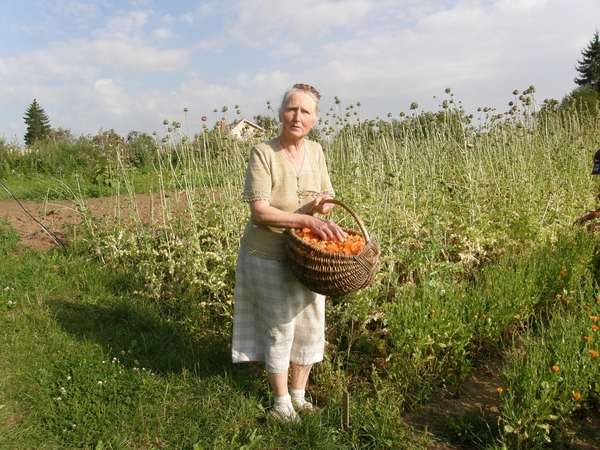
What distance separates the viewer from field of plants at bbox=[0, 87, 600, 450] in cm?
236

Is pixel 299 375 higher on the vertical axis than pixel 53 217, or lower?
lower

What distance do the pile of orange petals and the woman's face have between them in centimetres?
48

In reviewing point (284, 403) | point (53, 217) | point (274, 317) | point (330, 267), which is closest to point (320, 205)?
point (330, 267)

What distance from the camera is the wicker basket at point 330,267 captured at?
6.77 feet

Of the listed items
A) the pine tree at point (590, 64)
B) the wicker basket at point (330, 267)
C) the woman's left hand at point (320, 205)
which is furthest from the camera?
the pine tree at point (590, 64)

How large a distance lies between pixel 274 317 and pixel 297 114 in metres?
1.02

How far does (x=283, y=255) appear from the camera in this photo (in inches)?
93.9

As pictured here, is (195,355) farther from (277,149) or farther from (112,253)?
(112,253)

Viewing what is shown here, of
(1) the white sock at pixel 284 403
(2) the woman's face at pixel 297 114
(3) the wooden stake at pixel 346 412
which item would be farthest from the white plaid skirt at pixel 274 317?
(2) the woman's face at pixel 297 114

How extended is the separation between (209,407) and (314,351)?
2.15 feet

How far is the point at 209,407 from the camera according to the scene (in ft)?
8.59

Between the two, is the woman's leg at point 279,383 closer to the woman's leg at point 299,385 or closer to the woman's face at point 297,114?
the woman's leg at point 299,385

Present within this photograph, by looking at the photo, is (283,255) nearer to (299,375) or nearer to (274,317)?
(274,317)

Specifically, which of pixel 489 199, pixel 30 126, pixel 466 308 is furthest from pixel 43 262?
pixel 30 126
